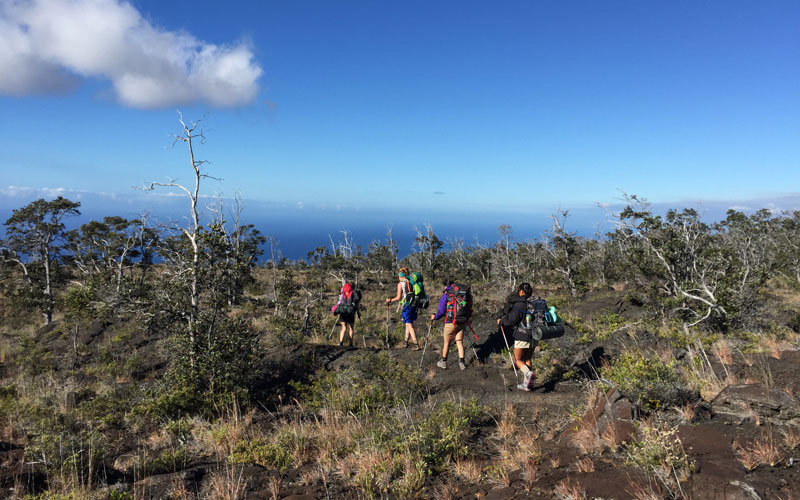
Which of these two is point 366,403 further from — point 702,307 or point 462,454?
point 702,307

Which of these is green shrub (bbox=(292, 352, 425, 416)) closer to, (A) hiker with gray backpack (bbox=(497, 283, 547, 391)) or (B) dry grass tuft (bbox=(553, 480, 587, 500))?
(A) hiker with gray backpack (bbox=(497, 283, 547, 391))

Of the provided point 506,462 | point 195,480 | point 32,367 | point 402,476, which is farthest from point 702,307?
point 32,367

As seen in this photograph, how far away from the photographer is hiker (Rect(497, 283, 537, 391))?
6.56 m

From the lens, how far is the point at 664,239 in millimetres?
10875

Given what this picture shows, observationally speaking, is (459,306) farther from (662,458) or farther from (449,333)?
(662,458)

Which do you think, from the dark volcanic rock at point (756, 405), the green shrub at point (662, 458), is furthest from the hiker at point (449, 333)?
the green shrub at point (662, 458)

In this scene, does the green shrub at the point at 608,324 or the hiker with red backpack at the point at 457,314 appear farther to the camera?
the green shrub at the point at 608,324

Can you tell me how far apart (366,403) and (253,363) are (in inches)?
109

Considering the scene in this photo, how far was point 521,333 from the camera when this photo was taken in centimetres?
661

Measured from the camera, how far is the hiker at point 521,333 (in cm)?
656

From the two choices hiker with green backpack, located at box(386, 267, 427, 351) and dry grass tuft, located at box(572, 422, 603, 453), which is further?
hiker with green backpack, located at box(386, 267, 427, 351)

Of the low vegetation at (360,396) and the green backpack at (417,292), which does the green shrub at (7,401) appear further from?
the green backpack at (417,292)

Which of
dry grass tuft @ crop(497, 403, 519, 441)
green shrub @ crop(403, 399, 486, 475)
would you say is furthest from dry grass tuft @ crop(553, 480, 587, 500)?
dry grass tuft @ crop(497, 403, 519, 441)

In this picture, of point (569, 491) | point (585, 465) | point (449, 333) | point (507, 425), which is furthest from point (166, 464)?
point (449, 333)
